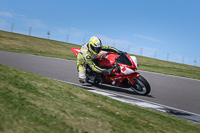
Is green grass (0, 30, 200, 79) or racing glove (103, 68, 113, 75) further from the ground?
green grass (0, 30, 200, 79)

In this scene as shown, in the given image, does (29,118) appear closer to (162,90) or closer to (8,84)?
(8,84)

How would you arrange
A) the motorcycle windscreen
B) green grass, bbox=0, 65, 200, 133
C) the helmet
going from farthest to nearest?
the helmet → the motorcycle windscreen → green grass, bbox=0, 65, 200, 133

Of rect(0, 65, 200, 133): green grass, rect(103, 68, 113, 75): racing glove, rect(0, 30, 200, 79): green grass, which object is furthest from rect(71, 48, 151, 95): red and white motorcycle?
rect(0, 30, 200, 79): green grass

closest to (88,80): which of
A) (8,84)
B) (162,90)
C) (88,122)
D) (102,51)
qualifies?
(102,51)

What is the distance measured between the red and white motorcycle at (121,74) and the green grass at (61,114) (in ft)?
7.73

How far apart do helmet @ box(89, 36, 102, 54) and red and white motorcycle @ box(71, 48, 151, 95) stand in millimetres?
385

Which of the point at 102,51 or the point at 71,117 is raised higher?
the point at 102,51

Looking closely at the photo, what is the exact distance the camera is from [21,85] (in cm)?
421

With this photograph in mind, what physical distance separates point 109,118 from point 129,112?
0.83 metres

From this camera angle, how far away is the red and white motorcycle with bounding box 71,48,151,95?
7189mm

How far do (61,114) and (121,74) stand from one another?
4.15 metres

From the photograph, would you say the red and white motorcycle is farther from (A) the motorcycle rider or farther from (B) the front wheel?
(A) the motorcycle rider

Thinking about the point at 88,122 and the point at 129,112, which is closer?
the point at 88,122

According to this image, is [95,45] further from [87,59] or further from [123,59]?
[123,59]
